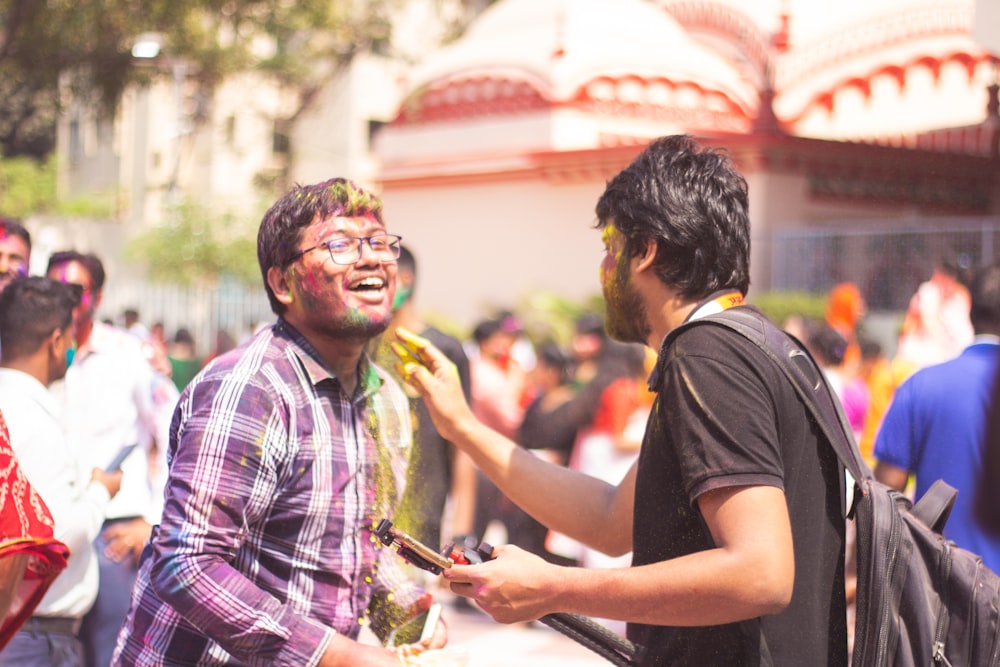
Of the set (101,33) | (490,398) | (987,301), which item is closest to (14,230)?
(987,301)

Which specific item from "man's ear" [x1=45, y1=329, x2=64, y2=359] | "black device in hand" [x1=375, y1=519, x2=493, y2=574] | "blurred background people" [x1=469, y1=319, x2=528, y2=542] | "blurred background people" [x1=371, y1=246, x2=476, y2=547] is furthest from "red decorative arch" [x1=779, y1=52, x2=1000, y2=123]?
"black device in hand" [x1=375, y1=519, x2=493, y2=574]

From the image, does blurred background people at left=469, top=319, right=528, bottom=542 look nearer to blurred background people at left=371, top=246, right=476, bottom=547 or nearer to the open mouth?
blurred background people at left=371, top=246, right=476, bottom=547

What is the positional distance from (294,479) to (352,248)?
0.52 meters

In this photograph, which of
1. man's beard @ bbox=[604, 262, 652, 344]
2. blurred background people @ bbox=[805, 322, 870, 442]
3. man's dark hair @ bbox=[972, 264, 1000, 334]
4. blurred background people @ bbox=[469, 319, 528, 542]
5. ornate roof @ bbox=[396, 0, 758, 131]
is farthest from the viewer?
ornate roof @ bbox=[396, 0, 758, 131]

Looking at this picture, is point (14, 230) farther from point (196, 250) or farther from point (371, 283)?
point (196, 250)

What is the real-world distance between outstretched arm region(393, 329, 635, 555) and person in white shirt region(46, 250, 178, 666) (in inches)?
58.0

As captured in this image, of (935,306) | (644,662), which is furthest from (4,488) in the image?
(935,306)

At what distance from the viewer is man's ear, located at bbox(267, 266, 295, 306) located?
289 cm

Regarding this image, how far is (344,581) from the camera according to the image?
9.11 feet

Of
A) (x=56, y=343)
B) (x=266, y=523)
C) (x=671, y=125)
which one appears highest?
(x=671, y=125)

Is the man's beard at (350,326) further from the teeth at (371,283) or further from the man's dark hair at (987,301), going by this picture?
the man's dark hair at (987,301)

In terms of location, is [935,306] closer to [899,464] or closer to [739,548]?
[899,464]

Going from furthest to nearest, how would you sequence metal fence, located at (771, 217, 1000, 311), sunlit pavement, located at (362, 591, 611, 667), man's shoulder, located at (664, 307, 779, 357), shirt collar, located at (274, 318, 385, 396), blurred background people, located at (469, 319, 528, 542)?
metal fence, located at (771, 217, 1000, 311) < blurred background people, located at (469, 319, 528, 542) < sunlit pavement, located at (362, 591, 611, 667) < shirt collar, located at (274, 318, 385, 396) < man's shoulder, located at (664, 307, 779, 357)

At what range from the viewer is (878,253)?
1307cm
